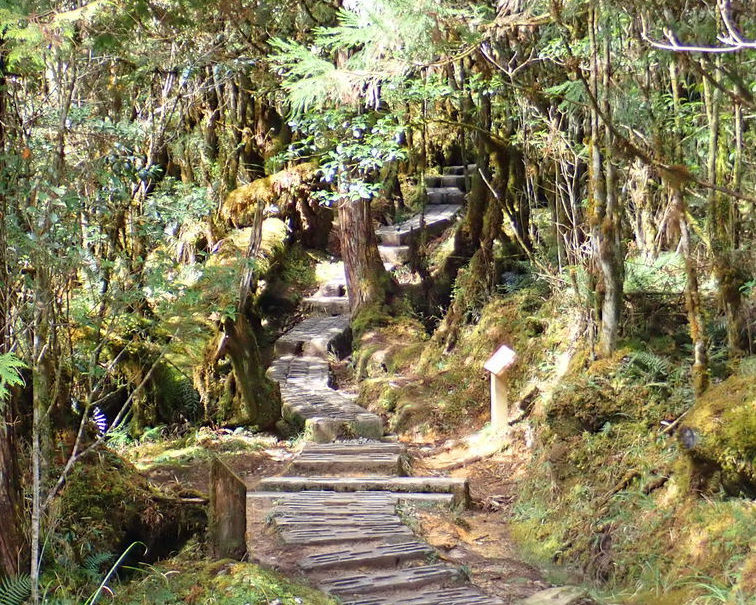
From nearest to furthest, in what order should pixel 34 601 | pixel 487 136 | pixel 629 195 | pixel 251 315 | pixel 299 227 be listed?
pixel 34 601
pixel 629 195
pixel 487 136
pixel 251 315
pixel 299 227

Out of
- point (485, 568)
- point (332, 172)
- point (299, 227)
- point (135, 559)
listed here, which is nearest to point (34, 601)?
point (135, 559)

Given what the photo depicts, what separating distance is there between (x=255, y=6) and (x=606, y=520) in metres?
8.16

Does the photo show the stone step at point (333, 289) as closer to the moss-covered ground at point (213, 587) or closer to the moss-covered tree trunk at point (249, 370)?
the moss-covered tree trunk at point (249, 370)

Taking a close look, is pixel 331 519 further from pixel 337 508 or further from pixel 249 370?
pixel 249 370

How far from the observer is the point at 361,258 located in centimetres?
1491

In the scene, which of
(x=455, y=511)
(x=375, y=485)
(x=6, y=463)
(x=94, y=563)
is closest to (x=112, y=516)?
(x=94, y=563)

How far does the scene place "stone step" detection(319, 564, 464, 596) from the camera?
226 inches

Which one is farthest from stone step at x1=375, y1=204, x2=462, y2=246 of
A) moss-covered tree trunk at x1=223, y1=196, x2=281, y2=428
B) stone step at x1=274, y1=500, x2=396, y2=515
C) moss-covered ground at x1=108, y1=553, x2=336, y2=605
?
moss-covered ground at x1=108, y1=553, x2=336, y2=605

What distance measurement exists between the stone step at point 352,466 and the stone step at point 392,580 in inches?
105

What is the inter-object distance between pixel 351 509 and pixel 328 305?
33.0ft

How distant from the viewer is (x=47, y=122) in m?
6.82

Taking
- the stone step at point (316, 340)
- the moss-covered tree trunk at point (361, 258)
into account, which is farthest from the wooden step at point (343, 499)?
the moss-covered tree trunk at point (361, 258)

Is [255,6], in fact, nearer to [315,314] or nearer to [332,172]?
[332,172]

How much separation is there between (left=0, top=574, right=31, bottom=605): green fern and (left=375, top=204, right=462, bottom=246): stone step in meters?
14.5
